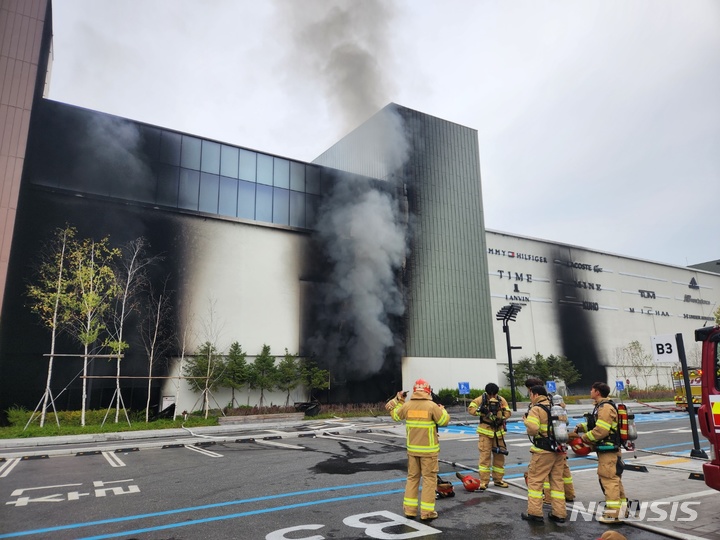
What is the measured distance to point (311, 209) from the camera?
85.6 feet

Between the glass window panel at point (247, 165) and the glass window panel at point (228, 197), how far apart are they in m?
0.75

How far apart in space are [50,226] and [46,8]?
9442 mm

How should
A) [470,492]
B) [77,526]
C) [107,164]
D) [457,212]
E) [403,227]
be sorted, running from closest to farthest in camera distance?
[77,526] → [470,492] → [107,164] → [403,227] → [457,212]

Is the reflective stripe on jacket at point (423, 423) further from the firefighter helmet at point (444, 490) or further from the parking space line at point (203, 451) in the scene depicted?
the parking space line at point (203, 451)

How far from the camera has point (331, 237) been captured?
2594 centimetres

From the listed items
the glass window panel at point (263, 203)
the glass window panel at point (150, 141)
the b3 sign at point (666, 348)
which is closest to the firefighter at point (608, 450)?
the b3 sign at point (666, 348)

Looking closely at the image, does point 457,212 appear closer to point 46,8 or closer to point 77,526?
point 46,8

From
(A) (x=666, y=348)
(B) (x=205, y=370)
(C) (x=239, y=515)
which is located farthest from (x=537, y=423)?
(B) (x=205, y=370)

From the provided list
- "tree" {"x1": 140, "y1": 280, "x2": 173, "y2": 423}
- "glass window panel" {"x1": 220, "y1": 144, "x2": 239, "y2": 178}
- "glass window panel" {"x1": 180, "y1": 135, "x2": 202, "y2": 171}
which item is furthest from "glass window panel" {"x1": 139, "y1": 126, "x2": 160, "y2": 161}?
"tree" {"x1": 140, "y1": 280, "x2": 173, "y2": 423}

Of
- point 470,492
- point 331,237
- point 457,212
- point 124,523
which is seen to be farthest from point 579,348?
point 124,523

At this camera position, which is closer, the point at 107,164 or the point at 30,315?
the point at 30,315

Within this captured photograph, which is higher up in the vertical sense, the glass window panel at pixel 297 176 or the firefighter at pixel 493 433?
the glass window panel at pixel 297 176

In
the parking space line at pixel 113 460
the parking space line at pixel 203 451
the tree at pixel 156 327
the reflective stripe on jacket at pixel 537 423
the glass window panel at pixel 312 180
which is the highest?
the glass window panel at pixel 312 180

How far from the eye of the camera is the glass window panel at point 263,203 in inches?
964
